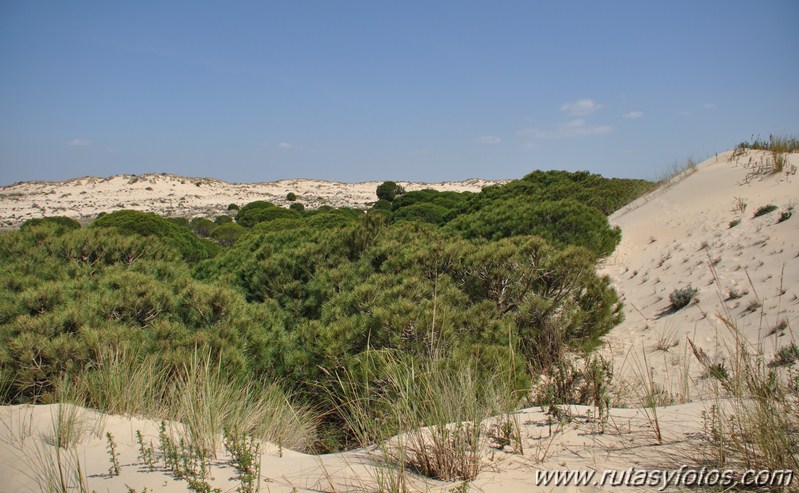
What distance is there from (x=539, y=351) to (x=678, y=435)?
301 centimetres

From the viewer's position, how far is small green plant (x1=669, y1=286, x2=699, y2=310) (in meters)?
8.33

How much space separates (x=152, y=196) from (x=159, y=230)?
33.6 meters

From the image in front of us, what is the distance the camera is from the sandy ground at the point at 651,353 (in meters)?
2.68

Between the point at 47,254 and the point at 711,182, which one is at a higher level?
the point at 711,182

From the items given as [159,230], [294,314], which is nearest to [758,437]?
[294,314]

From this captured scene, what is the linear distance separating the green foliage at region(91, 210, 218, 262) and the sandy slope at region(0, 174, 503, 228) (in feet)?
64.1

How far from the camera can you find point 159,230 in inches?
579

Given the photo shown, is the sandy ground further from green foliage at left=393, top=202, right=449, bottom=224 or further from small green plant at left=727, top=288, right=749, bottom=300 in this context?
green foliage at left=393, top=202, right=449, bottom=224

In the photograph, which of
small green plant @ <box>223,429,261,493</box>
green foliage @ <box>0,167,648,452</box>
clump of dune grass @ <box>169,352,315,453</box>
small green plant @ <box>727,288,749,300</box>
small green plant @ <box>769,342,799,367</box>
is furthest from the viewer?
small green plant @ <box>727,288,749,300</box>

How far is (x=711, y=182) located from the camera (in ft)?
49.8

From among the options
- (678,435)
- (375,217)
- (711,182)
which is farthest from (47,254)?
(711,182)

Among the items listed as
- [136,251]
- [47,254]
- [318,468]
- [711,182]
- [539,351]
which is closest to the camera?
[318,468]

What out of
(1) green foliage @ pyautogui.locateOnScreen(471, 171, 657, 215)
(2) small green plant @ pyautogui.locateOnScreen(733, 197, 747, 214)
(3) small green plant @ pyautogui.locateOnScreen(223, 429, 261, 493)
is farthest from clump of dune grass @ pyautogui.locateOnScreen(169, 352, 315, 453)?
(1) green foliage @ pyautogui.locateOnScreen(471, 171, 657, 215)

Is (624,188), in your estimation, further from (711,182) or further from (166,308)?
(166,308)
